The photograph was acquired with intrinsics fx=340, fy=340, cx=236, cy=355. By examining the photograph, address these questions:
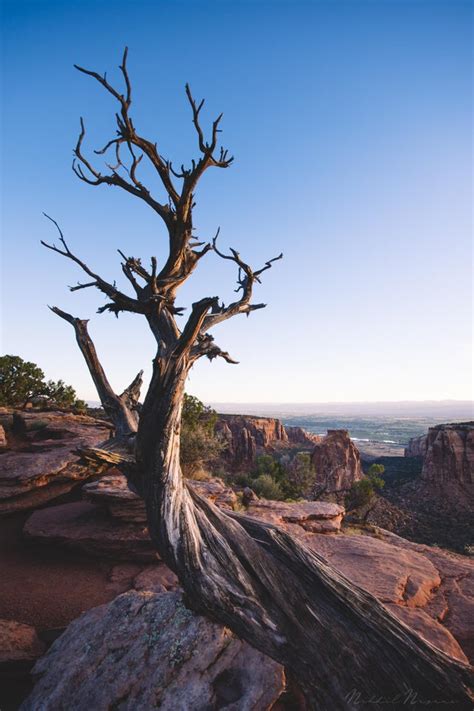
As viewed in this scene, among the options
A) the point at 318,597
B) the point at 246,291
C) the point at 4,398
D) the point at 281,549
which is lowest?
the point at 318,597

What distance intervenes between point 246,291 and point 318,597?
440cm

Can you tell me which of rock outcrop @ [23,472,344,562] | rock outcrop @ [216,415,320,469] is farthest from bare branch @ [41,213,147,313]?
rock outcrop @ [216,415,320,469]

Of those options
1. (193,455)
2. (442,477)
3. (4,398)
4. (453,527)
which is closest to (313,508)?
(193,455)

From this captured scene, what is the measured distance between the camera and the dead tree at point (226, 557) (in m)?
3.35

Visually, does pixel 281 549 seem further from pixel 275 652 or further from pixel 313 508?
pixel 313 508

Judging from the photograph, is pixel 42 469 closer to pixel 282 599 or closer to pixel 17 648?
pixel 17 648

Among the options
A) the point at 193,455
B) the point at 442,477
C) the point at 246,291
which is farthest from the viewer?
the point at 442,477

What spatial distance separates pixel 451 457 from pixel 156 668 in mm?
63775

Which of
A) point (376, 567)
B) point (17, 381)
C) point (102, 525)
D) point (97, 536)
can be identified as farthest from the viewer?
point (17, 381)

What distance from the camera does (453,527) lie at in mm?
33562

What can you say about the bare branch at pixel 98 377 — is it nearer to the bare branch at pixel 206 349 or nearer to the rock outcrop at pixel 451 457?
the bare branch at pixel 206 349

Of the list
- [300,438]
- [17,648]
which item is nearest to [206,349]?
[17,648]

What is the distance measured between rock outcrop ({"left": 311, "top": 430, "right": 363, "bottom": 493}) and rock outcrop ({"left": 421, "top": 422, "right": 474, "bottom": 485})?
1155 centimetres

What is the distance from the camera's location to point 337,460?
199 ft
